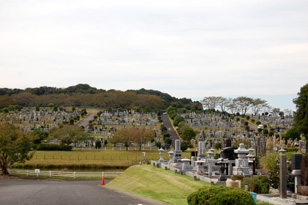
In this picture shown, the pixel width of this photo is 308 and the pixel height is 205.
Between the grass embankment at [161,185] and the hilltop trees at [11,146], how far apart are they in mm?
13723

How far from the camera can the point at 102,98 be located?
132 metres

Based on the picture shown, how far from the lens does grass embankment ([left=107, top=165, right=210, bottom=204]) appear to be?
17875 millimetres

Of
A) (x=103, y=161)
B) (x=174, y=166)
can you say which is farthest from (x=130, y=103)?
(x=174, y=166)

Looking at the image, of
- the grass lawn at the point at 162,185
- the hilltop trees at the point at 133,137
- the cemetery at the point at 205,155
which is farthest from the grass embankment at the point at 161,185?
the hilltop trees at the point at 133,137

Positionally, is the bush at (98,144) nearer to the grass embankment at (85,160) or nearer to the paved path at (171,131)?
the grass embankment at (85,160)

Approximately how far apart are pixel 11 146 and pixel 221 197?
30772mm

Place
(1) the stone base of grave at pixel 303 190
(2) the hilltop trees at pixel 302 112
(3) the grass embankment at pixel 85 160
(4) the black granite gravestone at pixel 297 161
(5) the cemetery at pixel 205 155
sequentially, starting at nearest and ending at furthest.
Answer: (1) the stone base of grave at pixel 303 190
(5) the cemetery at pixel 205 155
(4) the black granite gravestone at pixel 297 161
(3) the grass embankment at pixel 85 160
(2) the hilltop trees at pixel 302 112

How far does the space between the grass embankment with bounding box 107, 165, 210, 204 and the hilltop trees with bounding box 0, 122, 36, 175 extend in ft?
45.0

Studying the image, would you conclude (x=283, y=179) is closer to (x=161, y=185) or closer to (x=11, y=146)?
(x=161, y=185)

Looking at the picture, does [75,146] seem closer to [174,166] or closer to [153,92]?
[174,166]

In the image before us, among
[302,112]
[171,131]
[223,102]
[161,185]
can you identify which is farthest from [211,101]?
[161,185]

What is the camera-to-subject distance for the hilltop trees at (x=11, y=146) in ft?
122

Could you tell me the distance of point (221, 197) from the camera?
11188mm

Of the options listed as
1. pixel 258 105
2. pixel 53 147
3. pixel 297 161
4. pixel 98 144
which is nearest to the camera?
pixel 297 161
